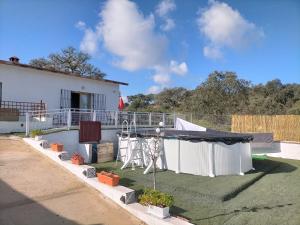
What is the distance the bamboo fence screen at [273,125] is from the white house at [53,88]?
8.02 meters

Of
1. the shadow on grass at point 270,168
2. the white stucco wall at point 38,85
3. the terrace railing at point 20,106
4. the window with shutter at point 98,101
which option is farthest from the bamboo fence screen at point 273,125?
the terrace railing at point 20,106

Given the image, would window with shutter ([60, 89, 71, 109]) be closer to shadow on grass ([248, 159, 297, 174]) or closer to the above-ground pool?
the above-ground pool

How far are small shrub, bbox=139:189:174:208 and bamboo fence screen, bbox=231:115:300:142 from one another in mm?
12044

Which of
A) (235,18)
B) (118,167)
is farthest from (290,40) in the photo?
(118,167)

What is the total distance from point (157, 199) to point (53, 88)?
11380mm

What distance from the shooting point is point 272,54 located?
524 inches

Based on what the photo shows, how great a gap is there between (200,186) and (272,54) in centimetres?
923

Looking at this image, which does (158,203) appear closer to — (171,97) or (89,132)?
(89,132)

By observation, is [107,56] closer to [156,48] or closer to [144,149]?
[156,48]

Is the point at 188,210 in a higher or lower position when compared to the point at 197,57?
lower

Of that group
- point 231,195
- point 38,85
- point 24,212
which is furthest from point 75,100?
point 231,195

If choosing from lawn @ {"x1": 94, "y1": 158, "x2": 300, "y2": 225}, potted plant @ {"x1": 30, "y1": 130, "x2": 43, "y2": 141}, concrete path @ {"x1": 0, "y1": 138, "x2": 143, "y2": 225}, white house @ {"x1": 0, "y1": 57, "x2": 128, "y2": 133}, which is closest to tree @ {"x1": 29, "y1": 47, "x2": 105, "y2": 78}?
white house @ {"x1": 0, "y1": 57, "x2": 128, "y2": 133}

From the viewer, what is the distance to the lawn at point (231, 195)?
5137mm

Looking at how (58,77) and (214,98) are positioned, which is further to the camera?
(214,98)
